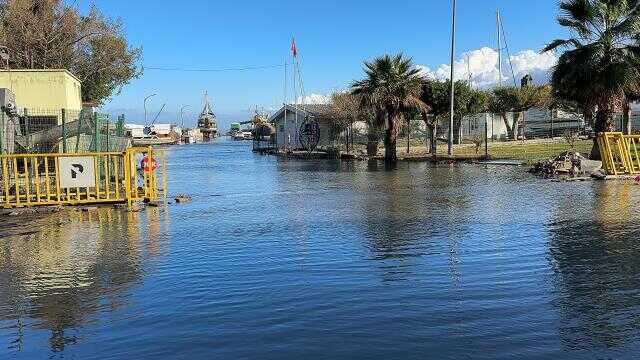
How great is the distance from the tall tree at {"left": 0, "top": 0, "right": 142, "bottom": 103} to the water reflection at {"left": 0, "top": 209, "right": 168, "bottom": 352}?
28.9 meters

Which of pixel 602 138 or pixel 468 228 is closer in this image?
pixel 468 228

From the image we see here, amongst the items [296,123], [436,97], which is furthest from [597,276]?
[296,123]

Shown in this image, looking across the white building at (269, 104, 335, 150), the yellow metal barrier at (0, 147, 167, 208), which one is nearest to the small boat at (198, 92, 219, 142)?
the white building at (269, 104, 335, 150)

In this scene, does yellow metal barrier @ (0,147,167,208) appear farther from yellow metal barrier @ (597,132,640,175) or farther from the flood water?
yellow metal barrier @ (597,132,640,175)

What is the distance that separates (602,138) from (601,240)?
46.3 ft

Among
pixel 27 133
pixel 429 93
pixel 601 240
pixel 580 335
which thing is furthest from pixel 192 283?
pixel 429 93

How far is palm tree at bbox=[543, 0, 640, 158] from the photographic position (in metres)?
25.7

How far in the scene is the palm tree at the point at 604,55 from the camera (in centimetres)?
2570

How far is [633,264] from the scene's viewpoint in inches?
334

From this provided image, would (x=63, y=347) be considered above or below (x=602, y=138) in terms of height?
below

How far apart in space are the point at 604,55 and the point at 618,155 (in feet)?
16.9

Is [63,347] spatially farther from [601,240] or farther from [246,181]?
[246,181]

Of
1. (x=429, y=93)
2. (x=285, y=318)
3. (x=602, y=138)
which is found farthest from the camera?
(x=429, y=93)

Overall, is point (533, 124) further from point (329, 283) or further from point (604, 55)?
point (329, 283)
